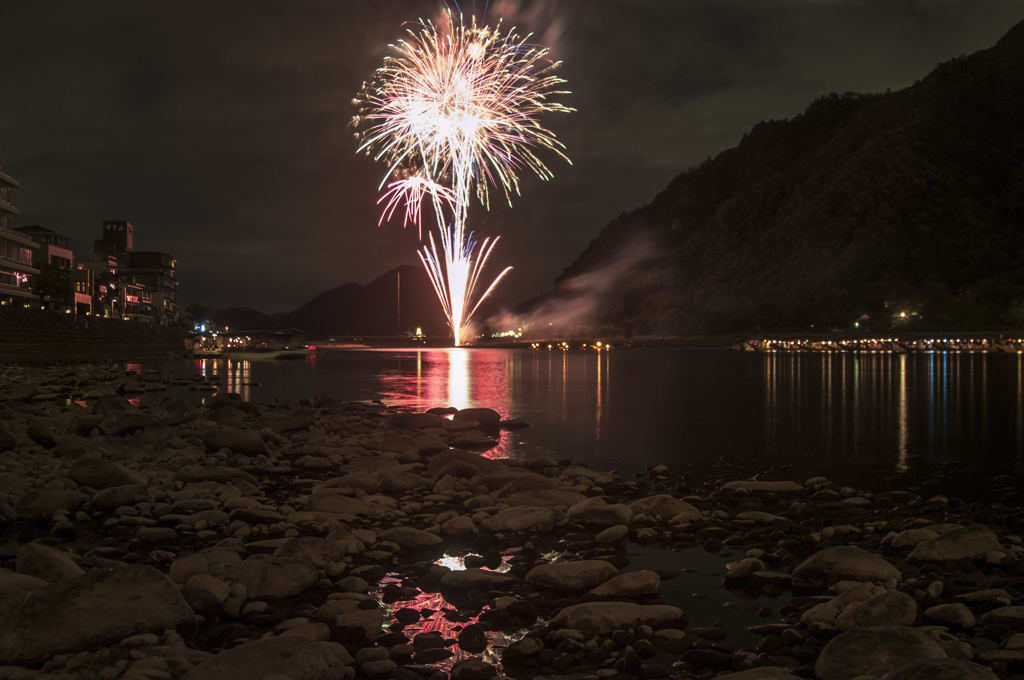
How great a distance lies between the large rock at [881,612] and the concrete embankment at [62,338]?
6668cm

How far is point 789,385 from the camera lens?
47.3 m

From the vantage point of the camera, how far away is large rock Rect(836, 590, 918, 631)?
A: 664cm

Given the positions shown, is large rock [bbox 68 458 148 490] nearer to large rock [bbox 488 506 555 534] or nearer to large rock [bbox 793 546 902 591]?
large rock [bbox 488 506 555 534]

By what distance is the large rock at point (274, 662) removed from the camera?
512 centimetres

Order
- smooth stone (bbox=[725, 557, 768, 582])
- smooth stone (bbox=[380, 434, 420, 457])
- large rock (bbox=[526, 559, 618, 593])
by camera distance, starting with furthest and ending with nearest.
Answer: smooth stone (bbox=[380, 434, 420, 457]) → smooth stone (bbox=[725, 557, 768, 582]) → large rock (bbox=[526, 559, 618, 593])

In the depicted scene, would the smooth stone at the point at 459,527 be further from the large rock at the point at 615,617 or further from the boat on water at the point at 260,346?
the boat on water at the point at 260,346

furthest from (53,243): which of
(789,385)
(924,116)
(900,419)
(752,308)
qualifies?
(924,116)

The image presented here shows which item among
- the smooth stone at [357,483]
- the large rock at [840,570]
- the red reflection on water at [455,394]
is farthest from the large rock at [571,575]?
the red reflection on water at [455,394]

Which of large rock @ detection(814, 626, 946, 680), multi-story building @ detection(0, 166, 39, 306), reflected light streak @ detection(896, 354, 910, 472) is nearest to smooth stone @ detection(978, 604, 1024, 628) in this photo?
large rock @ detection(814, 626, 946, 680)

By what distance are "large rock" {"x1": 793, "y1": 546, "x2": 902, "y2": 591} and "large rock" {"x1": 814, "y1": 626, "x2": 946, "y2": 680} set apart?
1946 millimetres

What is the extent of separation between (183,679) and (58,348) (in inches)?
3034

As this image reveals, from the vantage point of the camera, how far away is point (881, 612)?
674 cm

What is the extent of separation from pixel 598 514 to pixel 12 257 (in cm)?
9805

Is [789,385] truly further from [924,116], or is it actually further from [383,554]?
[924,116]
